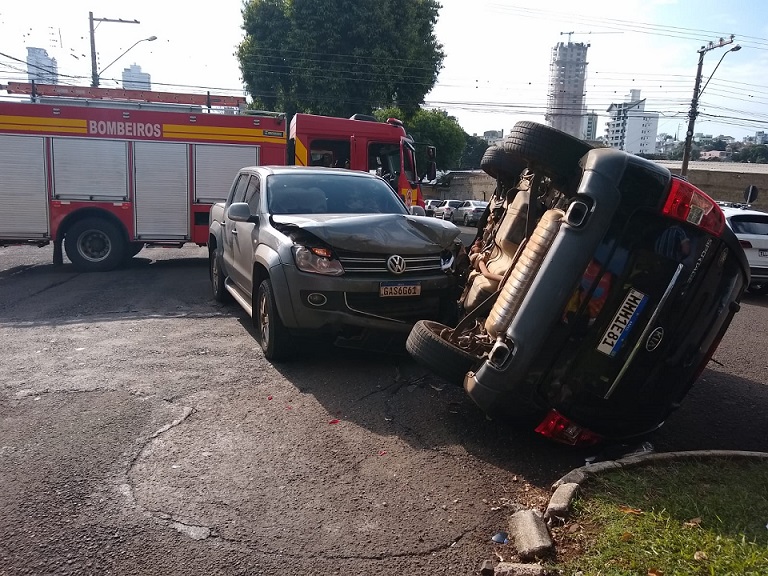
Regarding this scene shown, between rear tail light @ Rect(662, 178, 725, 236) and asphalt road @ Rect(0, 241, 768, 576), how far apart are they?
162cm

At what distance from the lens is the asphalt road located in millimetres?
3145

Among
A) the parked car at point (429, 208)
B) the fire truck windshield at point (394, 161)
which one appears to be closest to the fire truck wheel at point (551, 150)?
the parked car at point (429, 208)

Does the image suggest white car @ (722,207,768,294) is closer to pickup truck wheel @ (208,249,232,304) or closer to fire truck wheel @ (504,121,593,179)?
pickup truck wheel @ (208,249,232,304)

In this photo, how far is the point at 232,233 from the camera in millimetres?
7781

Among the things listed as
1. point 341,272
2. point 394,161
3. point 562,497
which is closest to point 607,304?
point 562,497

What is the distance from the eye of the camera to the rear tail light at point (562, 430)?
3.82 meters

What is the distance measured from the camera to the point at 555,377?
370cm

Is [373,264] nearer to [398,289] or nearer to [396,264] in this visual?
[396,264]

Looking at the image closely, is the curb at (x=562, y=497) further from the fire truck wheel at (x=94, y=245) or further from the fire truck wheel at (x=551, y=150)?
the fire truck wheel at (x=94, y=245)

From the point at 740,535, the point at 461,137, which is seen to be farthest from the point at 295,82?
the point at 740,535

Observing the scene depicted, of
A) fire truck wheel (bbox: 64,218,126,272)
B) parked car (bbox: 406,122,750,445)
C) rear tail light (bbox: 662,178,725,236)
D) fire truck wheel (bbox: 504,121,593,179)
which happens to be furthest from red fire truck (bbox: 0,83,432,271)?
rear tail light (bbox: 662,178,725,236)

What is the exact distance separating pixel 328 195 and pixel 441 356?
348 cm

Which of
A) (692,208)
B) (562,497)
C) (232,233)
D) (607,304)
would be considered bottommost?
(562,497)

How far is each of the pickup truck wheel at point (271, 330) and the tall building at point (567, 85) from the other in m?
38.4
